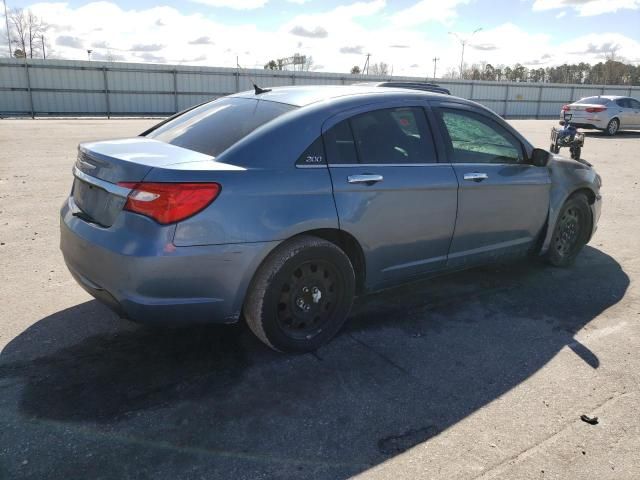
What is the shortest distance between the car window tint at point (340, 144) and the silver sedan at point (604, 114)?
20.1 metres

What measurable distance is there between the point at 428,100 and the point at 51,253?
3.88m

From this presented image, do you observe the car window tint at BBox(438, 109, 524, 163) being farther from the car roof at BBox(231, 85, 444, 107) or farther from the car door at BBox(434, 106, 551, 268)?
the car roof at BBox(231, 85, 444, 107)

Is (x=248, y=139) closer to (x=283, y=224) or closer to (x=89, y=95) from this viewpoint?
(x=283, y=224)

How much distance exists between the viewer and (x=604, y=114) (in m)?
21.2

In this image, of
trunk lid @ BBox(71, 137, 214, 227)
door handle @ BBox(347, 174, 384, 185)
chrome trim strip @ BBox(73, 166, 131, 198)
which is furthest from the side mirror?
chrome trim strip @ BBox(73, 166, 131, 198)

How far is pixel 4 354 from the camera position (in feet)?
10.9

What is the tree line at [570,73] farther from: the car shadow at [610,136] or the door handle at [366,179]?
the door handle at [366,179]

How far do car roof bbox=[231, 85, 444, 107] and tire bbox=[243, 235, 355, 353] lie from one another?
101 centimetres

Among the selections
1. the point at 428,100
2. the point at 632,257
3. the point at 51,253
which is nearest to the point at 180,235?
the point at 428,100

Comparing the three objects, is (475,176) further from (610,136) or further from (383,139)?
(610,136)

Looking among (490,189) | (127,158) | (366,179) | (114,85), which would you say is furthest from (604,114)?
(114,85)

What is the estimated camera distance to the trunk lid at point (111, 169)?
2.98 m

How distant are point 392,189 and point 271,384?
1513 millimetres

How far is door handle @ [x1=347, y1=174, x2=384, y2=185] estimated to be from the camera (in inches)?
135
